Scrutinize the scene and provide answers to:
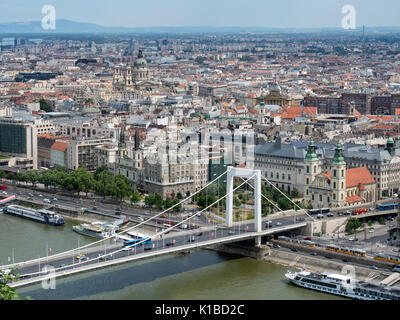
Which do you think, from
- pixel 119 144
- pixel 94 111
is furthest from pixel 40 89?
pixel 119 144

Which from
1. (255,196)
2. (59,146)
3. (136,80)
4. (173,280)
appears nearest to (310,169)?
(255,196)

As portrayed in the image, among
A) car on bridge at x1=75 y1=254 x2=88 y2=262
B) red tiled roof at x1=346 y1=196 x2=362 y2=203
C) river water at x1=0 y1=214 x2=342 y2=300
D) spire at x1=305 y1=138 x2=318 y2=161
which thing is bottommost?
river water at x1=0 y1=214 x2=342 y2=300

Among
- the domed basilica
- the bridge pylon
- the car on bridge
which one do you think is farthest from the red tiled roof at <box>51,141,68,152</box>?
the domed basilica

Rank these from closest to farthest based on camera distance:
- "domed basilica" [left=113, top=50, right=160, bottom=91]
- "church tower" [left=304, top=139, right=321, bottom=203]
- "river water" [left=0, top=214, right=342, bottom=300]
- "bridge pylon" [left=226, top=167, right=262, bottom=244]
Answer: "river water" [left=0, top=214, right=342, bottom=300] → "bridge pylon" [left=226, top=167, right=262, bottom=244] → "church tower" [left=304, top=139, right=321, bottom=203] → "domed basilica" [left=113, top=50, right=160, bottom=91]

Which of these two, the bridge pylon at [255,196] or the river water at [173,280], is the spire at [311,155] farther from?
the river water at [173,280]

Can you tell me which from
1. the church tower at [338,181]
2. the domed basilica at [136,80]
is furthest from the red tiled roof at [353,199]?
the domed basilica at [136,80]

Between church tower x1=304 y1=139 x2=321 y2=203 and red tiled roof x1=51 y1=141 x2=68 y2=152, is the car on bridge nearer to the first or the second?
church tower x1=304 y1=139 x2=321 y2=203

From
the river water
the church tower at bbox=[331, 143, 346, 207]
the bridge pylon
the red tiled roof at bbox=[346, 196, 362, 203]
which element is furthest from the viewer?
the red tiled roof at bbox=[346, 196, 362, 203]

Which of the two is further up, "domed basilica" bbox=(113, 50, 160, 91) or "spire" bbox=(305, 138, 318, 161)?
"domed basilica" bbox=(113, 50, 160, 91)
